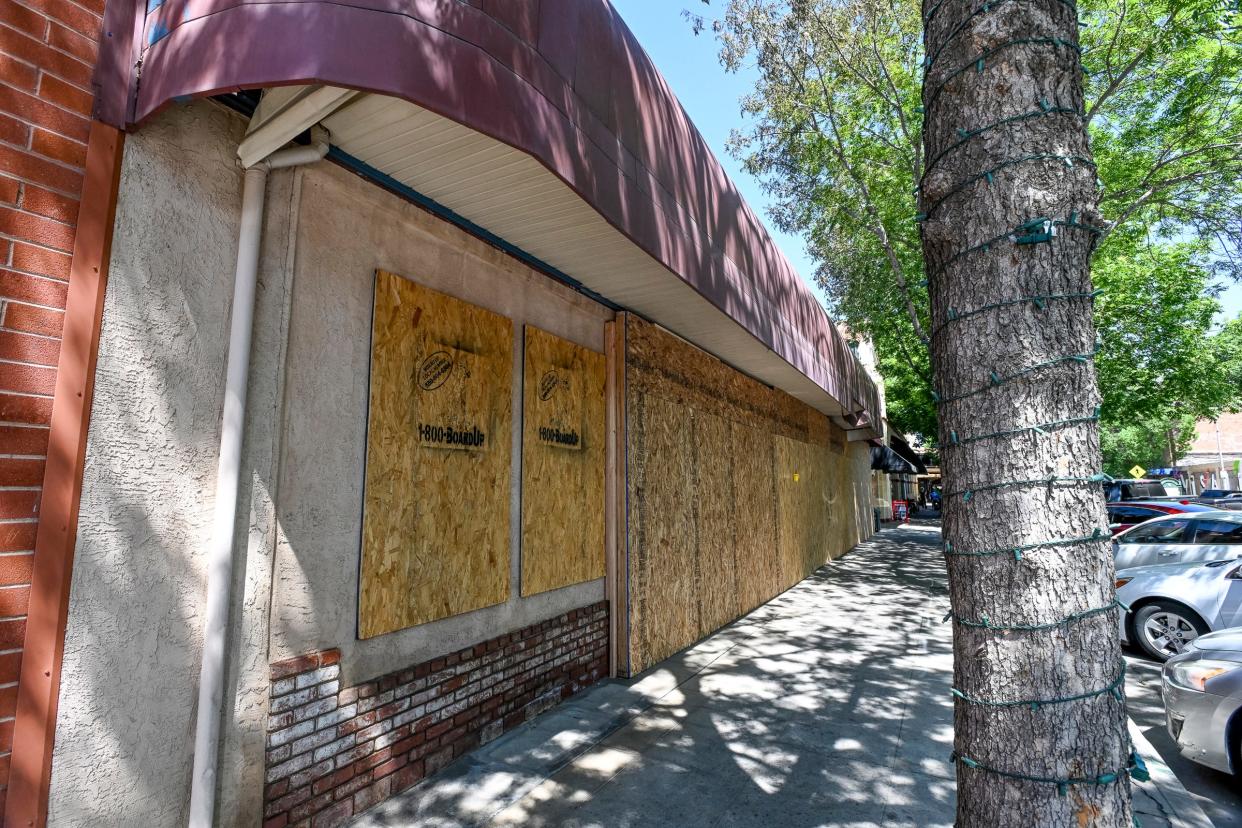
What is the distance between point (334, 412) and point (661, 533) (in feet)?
13.2

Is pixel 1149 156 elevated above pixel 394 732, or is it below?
above

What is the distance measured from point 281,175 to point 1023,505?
3.56 meters

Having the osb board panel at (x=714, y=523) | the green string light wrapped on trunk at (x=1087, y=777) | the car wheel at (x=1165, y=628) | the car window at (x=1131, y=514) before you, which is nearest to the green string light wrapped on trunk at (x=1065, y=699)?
the green string light wrapped on trunk at (x=1087, y=777)

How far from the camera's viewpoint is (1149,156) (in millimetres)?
10773

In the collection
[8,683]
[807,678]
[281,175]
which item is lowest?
[807,678]

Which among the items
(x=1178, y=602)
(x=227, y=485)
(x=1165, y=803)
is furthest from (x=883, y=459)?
(x=227, y=485)

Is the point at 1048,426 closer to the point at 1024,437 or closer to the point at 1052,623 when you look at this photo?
the point at 1024,437

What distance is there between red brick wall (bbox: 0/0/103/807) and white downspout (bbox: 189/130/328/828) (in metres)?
0.62

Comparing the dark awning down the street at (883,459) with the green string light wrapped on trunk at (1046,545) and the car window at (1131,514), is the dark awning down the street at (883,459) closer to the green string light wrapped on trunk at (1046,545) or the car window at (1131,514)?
the car window at (1131,514)

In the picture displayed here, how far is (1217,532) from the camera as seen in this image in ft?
25.4

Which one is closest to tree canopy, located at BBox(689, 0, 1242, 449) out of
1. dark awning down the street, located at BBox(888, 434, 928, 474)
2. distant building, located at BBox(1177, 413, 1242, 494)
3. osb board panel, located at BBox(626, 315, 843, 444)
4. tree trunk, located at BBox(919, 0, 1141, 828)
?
osb board panel, located at BBox(626, 315, 843, 444)

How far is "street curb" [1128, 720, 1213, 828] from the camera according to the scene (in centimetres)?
355

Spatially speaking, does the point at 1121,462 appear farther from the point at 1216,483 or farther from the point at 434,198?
the point at 434,198

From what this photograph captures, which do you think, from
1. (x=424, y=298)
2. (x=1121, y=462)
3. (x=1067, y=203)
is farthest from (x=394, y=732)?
(x=1121, y=462)
